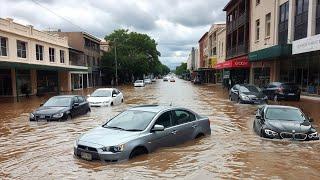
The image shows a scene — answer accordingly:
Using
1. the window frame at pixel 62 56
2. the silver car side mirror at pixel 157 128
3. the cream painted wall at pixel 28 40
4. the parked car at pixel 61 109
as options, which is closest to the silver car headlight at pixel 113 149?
the silver car side mirror at pixel 157 128

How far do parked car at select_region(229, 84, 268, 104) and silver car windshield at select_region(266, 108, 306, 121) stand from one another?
39.4 feet

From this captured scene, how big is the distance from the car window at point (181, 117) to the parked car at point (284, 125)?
110 inches

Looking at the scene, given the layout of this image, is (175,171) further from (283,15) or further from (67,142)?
(283,15)

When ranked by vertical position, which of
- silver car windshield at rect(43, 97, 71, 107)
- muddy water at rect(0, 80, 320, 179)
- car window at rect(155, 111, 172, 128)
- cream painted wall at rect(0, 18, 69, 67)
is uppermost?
cream painted wall at rect(0, 18, 69, 67)

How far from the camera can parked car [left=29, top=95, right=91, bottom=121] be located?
1670 cm

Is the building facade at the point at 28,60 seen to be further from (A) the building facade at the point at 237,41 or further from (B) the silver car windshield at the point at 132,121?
(A) the building facade at the point at 237,41

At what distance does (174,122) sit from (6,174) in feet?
15.2

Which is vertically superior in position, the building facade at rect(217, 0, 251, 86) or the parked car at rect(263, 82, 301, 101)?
the building facade at rect(217, 0, 251, 86)

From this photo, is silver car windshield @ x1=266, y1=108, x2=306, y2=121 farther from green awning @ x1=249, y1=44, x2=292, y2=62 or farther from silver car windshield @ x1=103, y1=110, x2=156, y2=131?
green awning @ x1=249, y1=44, x2=292, y2=62

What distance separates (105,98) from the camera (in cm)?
2436

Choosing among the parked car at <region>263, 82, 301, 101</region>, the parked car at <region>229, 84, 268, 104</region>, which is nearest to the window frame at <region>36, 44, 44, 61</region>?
the parked car at <region>229, 84, 268, 104</region>

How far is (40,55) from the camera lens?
4134cm

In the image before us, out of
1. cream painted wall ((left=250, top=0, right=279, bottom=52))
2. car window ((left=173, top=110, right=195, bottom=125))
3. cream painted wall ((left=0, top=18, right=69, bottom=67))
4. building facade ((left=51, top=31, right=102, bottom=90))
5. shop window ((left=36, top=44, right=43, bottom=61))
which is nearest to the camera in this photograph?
car window ((left=173, top=110, right=195, bottom=125))

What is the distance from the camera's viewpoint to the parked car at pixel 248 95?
25.1 metres
